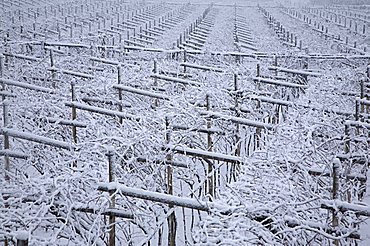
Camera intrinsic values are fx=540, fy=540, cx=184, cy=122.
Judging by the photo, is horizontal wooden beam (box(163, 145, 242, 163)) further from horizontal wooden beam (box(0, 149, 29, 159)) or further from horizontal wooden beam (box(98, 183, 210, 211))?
horizontal wooden beam (box(0, 149, 29, 159))

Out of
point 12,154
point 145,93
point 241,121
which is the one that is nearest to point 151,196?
point 12,154

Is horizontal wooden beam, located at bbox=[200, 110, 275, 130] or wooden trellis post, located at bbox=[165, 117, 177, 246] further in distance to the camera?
horizontal wooden beam, located at bbox=[200, 110, 275, 130]

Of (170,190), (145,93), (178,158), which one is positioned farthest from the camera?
(145,93)

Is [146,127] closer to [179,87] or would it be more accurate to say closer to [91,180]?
[91,180]

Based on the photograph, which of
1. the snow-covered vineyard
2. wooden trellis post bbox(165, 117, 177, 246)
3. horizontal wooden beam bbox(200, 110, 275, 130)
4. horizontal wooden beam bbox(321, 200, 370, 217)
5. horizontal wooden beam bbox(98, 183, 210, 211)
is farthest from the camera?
horizontal wooden beam bbox(200, 110, 275, 130)

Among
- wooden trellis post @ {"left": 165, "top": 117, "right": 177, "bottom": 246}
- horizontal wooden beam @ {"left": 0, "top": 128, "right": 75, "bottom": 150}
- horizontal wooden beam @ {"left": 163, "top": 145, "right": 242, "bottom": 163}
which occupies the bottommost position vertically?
wooden trellis post @ {"left": 165, "top": 117, "right": 177, "bottom": 246}

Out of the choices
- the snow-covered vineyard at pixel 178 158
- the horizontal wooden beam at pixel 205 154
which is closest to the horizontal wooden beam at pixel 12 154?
the snow-covered vineyard at pixel 178 158

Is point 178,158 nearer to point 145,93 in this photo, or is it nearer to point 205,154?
point 205,154

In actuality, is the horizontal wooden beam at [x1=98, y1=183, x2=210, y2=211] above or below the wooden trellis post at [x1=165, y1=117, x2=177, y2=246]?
above

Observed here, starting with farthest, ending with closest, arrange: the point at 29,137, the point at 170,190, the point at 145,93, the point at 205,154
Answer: the point at 145,93
the point at 205,154
the point at 29,137
the point at 170,190

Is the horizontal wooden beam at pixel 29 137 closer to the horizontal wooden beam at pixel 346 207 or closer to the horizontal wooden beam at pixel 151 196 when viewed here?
the horizontal wooden beam at pixel 151 196

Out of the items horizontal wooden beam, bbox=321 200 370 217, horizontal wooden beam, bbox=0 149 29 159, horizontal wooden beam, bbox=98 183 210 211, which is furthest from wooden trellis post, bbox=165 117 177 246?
horizontal wooden beam, bbox=321 200 370 217

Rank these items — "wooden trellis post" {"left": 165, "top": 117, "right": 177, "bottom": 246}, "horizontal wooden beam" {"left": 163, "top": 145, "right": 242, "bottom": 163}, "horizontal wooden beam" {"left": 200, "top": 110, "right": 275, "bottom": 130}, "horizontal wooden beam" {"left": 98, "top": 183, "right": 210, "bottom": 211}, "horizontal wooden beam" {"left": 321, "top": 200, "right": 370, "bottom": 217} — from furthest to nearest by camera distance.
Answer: "horizontal wooden beam" {"left": 200, "top": 110, "right": 275, "bottom": 130} < "horizontal wooden beam" {"left": 163, "top": 145, "right": 242, "bottom": 163} < "wooden trellis post" {"left": 165, "top": 117, "right": 177, "bottom": 246} < "horizontal wooden beam" {"left": 98, "top": 183, "right": 210, "bottom": 211} < "horizontal wooden beam" {"left": 321, "top": 200, "right": 370, "bottom": 217}

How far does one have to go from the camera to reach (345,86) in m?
13.8
